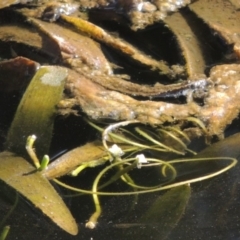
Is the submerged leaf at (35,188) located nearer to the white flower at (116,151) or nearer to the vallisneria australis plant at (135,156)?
the vallisneria australis plant at (135,156)

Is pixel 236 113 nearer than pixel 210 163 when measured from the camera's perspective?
No

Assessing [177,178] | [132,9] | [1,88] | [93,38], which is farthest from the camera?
[132,9]

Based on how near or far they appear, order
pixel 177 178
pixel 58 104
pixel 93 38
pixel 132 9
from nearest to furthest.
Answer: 1. pixel 177 178
2. pixel 58 104
3. pixel 93 38
4. pixel 132 9

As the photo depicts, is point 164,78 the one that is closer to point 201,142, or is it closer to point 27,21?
point 201,142

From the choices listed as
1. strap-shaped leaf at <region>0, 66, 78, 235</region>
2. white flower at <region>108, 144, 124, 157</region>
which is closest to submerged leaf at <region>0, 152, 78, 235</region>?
strap-shaped leaf at <region>0, 66, 78, 235</region>

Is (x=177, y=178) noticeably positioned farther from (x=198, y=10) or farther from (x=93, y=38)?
(x=198, y=10)

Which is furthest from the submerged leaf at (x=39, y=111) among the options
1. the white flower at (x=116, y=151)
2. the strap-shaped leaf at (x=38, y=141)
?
the white flower at (x=116, y=151)

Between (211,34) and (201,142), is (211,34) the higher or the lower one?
the higher one

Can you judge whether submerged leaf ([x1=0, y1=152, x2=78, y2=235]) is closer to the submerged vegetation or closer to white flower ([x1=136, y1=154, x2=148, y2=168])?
the submerged vegetation

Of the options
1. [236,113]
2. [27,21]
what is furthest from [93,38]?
[236,113]
